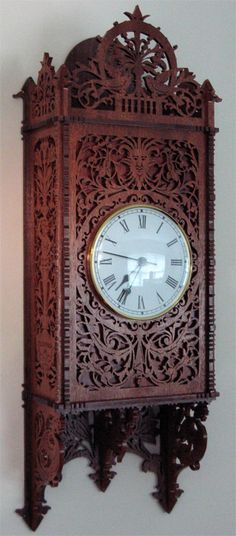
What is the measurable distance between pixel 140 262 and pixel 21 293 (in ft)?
1.12

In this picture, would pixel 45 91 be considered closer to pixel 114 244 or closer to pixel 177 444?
pixel 114 244

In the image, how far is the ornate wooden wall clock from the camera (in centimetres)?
241

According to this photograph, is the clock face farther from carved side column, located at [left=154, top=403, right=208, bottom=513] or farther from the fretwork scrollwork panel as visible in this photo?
carved side column, located at [left=154, top=403, right=208, bottom=513]

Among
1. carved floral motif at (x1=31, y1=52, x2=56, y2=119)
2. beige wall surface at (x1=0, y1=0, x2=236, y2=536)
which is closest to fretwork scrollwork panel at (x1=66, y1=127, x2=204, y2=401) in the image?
carved floral motif at (x1=31, y1=52, x2=56, y2=119)

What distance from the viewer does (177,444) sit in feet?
8.99

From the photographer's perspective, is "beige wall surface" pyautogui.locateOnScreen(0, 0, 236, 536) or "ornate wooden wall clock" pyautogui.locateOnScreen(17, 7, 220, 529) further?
"beige wall surface" pyautogui.locateOnScreen(0, 0, 236, 536)

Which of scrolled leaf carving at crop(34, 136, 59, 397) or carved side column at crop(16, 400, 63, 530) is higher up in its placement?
scrolled leaf carving at crop(34, 136, 59, 397)

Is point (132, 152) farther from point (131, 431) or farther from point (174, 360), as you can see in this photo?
point (131, 431)

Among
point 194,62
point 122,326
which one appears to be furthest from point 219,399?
point 194,62

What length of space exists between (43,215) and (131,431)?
0.59 metres

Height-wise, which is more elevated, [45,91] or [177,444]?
[45,91]

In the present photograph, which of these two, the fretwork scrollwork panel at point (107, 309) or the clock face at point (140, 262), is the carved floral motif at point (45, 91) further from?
the clock face at point (140, 262)

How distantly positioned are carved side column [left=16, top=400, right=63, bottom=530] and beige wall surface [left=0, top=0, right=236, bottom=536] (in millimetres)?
25

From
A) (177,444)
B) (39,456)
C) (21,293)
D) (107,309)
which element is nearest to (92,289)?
(107,309)
